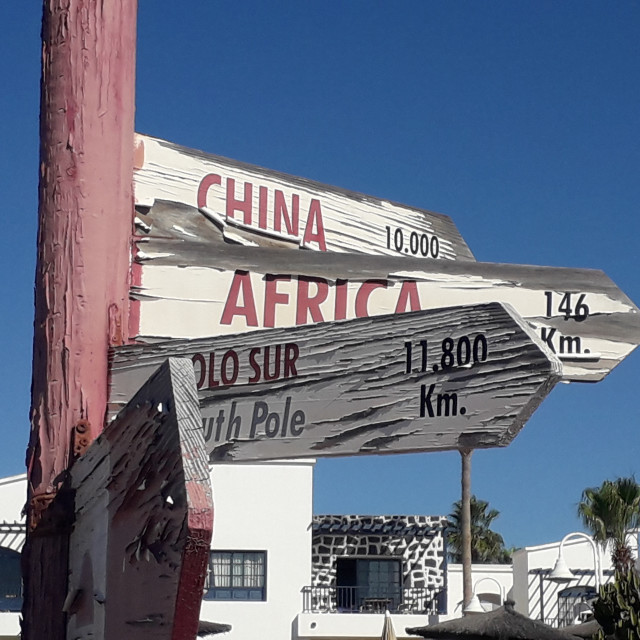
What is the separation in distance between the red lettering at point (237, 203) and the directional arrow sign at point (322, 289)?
10.6 inches

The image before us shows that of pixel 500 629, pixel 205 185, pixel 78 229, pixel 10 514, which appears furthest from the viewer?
pixel 10 514

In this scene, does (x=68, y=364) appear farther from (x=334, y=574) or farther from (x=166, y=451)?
(x=334, y=574)

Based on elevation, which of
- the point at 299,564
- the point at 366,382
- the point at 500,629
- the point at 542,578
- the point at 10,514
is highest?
the point at 10,514

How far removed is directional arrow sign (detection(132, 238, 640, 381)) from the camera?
2.60m

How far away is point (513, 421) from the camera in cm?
201

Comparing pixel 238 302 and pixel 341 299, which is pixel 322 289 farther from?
pixel 238 302

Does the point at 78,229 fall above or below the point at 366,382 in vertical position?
above

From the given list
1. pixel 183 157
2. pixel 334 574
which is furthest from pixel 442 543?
pixel 183 157

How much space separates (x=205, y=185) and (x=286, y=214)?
22 cm

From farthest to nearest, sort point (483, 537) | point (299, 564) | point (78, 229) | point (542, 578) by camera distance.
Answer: point (483, 537) < point (542, 578) < point (299, 564) < point (78, 229)

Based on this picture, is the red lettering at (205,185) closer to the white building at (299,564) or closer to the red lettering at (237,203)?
the red lettering at (237,203)

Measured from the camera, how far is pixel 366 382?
2.26 metres

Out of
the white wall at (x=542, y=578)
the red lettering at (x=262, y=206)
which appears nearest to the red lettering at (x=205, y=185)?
the red lettering at (x=262, y=206)

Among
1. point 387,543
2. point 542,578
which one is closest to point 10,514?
point 387,543
